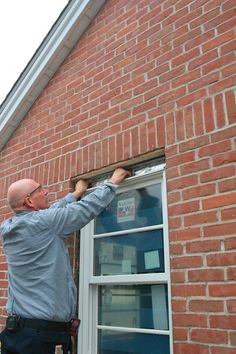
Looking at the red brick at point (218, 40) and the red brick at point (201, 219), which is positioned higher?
the red brick at point (218, 40)

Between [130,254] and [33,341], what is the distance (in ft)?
3.49

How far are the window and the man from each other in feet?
1.34

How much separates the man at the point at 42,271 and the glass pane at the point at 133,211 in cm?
39

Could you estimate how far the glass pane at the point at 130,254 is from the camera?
3112 mm

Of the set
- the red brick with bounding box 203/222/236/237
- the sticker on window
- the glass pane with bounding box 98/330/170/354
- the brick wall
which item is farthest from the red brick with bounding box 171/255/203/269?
the sticker on window

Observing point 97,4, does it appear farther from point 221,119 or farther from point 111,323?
point 111,323

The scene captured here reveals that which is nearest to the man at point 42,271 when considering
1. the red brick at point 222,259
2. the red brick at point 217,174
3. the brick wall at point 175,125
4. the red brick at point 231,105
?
the brick wall at point 175,125

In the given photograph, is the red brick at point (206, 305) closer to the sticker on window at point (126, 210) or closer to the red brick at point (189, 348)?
the red brick at point (189, 348)

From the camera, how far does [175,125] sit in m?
2.99

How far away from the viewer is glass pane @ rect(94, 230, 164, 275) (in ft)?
10.2

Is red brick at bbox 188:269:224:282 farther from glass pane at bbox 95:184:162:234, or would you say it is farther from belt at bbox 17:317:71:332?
belt at bbox 17:317:71:332

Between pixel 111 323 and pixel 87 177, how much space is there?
1323mm

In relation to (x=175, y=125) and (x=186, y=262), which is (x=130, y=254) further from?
(x=175, y=125)

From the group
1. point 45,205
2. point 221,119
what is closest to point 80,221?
point 45,205
